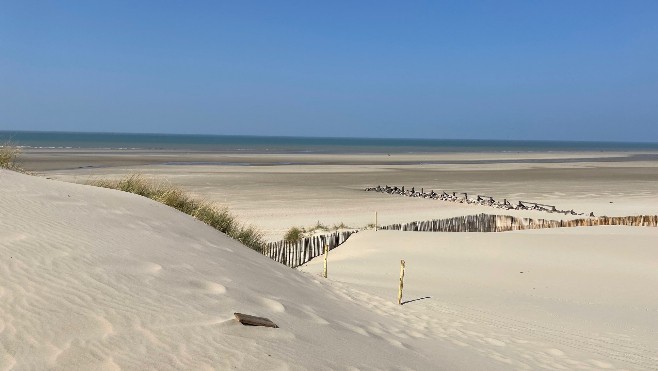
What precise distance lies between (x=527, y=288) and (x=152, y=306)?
24.3ft

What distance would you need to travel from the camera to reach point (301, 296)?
538 centimetres

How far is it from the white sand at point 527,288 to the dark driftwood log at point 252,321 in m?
2.12

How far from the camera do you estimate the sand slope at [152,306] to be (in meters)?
2.92

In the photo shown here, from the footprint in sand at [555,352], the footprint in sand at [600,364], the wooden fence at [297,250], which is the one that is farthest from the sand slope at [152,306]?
the wooden fence at [297,250]

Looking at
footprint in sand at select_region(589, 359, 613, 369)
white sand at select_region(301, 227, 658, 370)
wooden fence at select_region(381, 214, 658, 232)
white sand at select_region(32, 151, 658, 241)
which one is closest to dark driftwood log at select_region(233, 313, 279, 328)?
white sand at select_region(301, 227, 658, 370)

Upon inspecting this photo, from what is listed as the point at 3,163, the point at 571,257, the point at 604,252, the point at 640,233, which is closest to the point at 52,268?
the point at 3,163

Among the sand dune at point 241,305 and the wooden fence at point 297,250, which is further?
the wooden fence at point 297,250

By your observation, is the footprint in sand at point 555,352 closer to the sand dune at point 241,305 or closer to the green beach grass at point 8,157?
the sand dune at point 241,305

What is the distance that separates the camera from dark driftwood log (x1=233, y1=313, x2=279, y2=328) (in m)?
3.59

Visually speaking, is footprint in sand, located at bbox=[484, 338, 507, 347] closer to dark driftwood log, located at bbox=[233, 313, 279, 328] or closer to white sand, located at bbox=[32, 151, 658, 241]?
dark driftwood log, located at bbox=[233, 313, 279, 328]

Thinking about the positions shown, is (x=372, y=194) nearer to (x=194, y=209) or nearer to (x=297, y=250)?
(x=297, y=250)

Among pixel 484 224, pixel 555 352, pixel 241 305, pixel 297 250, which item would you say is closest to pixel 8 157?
pixel 297 250

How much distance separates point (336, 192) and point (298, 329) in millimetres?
23269

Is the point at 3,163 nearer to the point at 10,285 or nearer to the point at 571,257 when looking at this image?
the point at 10,285
